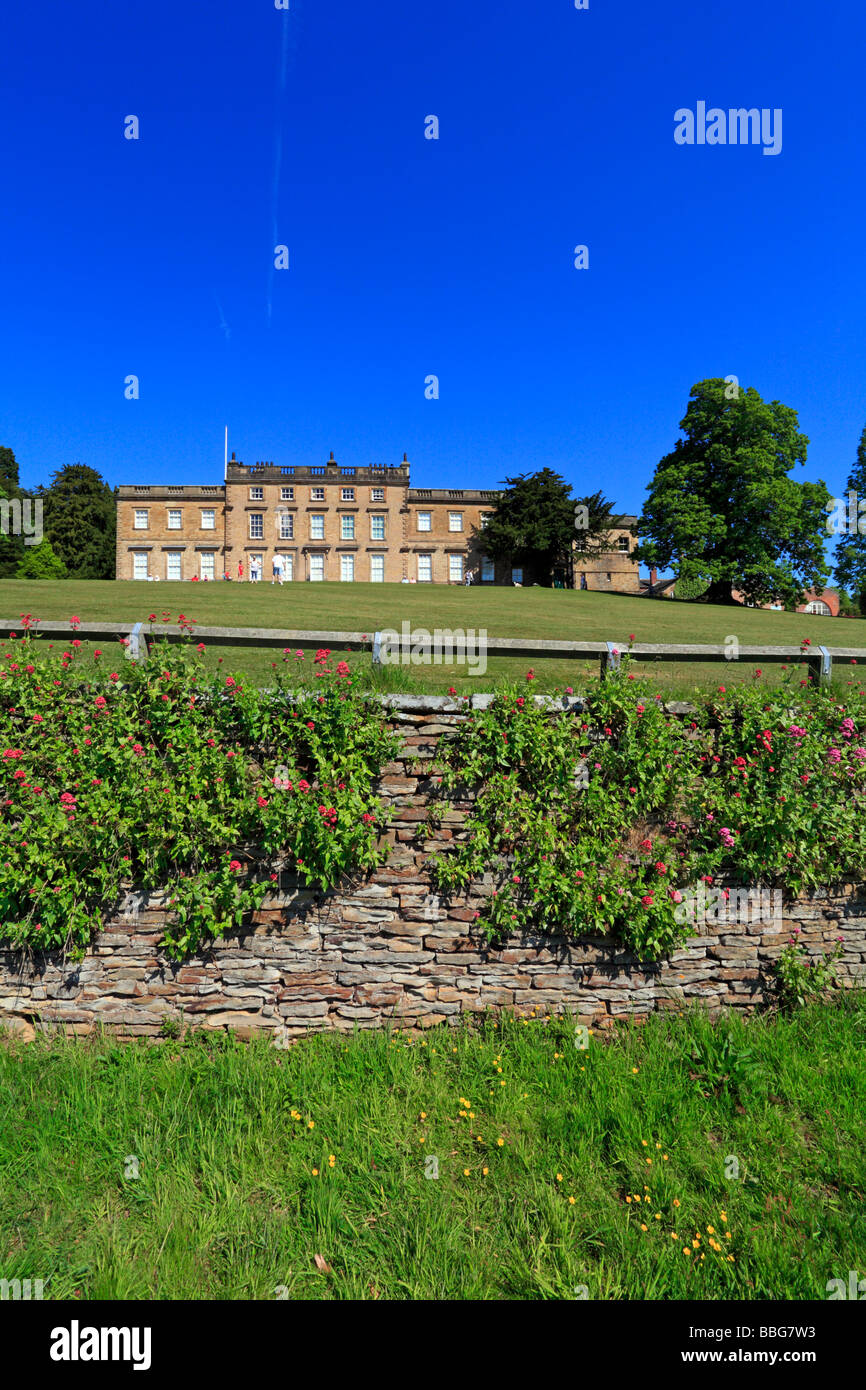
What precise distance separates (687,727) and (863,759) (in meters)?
1.54

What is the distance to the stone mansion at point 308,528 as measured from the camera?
4869cm

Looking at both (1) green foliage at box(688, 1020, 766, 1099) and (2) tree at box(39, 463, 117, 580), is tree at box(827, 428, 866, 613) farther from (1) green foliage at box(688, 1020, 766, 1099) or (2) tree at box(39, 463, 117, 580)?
(2) tree at box(39, 463, 117, 580)

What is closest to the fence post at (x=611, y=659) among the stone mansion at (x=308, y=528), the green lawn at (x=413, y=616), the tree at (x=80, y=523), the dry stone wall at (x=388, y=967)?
the dry stone wall at (x=388, y=967)

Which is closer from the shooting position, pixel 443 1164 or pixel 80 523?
pixel 443 1164

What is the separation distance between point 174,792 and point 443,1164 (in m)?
2.99

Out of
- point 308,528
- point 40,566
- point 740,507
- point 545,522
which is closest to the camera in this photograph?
point 740,507

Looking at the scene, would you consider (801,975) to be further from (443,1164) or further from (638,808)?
(443,1164)

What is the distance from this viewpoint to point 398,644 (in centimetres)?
534

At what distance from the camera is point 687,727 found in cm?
491

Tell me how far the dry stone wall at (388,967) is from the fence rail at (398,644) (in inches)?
33.8

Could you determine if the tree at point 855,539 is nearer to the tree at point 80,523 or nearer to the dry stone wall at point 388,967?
the dry stone wall at point 388,967

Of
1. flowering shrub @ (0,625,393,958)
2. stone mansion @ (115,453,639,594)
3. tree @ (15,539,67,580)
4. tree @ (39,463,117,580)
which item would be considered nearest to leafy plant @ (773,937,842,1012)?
flowering shrub @ (0,625,393,958)

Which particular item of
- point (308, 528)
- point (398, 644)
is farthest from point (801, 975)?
point (308, 528)
